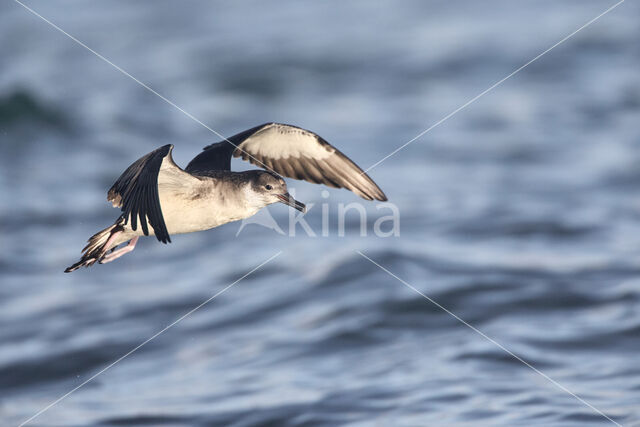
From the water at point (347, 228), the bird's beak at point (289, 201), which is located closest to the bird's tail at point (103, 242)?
the bird's beak at point (289, 201)

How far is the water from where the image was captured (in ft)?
58.2

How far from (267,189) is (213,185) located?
0.48m

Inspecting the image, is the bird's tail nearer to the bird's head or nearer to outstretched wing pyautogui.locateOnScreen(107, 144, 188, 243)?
outstretched wing pyautogui.locateOnScreen(107, 144, 188, 243)

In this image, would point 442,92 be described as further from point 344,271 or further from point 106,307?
point 106,307

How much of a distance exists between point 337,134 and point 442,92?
21.0 feet

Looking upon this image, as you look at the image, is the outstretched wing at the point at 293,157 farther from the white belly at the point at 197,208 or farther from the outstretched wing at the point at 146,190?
the outstretched wing at the point at 146,190

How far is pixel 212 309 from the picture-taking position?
75.4 feet

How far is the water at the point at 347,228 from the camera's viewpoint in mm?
17734

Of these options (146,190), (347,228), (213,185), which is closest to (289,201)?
(213,185)

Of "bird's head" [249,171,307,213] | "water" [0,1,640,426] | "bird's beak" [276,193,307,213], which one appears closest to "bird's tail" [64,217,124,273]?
"bird's head" [249,171,307,213]

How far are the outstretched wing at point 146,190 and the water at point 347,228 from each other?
8.02m

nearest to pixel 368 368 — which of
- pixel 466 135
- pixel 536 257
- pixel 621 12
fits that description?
pixel 536 257

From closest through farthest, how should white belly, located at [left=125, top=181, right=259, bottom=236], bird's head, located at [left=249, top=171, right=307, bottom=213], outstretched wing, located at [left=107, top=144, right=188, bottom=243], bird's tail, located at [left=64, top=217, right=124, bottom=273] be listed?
outstretched wing, located at [left=107, top=144, right=188, bottom=243]
white belly, located at [left=125, top=181, right=259, bottom=236]
bird's tail, located at [left=64, top=217, right=124, bottom=273]
bird's head, located at [left=249, top=171, right=307, bottom=213]

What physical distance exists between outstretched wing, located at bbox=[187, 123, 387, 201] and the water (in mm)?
6334
